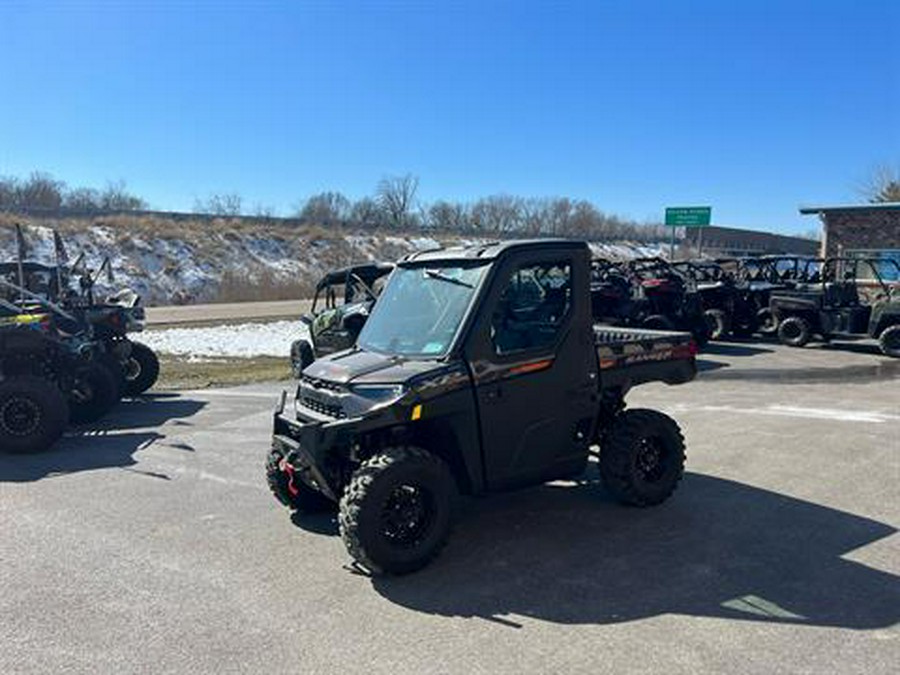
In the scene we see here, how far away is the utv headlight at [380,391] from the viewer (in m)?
4.66

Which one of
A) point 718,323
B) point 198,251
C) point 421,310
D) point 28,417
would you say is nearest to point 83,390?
point 28,417

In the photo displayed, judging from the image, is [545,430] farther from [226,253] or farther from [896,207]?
[226,253]

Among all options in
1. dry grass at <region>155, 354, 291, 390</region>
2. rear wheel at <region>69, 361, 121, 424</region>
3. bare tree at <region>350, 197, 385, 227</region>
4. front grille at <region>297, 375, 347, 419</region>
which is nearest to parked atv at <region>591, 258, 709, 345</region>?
dry grass at <region>155, 354, 291, 390</region>

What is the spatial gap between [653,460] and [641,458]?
5.9 inches

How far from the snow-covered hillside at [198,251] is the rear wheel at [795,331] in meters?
22.6

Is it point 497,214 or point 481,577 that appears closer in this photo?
point 481,577

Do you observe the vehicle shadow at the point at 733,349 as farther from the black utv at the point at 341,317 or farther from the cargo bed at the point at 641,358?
the cargo bed at the point at 641,358

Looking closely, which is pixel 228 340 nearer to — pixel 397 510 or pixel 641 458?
pixel 641 458

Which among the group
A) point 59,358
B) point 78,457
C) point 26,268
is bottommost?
point 78,457

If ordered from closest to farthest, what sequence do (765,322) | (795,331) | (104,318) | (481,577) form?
1. (481,577)
2. (104,318)
3. (795,331)
4. (765,322)

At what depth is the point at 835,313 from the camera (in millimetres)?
16547

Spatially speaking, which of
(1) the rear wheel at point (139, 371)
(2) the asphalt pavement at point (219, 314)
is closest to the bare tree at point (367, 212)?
(2) the asphalt pavement at point (219, 314)

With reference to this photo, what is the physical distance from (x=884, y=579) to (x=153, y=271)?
45.0 m

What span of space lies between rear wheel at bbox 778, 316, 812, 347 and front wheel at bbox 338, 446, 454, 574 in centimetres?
1453
